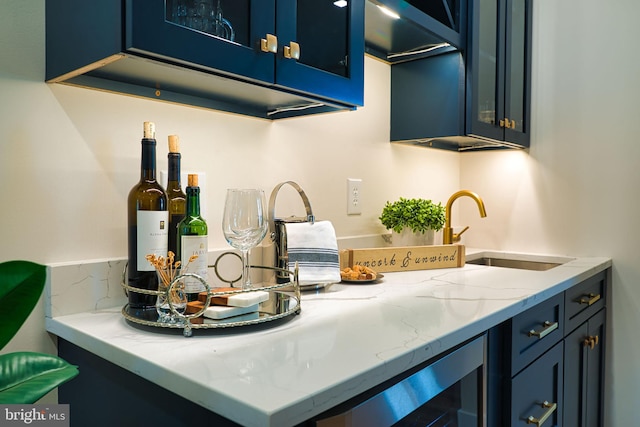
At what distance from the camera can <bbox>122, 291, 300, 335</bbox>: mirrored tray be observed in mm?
847

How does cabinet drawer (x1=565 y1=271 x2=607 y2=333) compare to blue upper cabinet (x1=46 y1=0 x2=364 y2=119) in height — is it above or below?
below

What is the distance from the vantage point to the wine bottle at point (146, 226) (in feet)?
3.18

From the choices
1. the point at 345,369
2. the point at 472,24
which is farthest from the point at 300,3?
the point at 472,24

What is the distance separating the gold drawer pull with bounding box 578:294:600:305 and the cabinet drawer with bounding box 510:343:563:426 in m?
0.27

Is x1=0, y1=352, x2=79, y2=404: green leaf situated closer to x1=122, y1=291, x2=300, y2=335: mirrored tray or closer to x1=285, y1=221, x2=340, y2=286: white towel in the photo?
x1=122, y1=291, x2=300, y2=335: mirrored tray

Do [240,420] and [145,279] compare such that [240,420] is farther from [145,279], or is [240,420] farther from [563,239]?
[563,239]

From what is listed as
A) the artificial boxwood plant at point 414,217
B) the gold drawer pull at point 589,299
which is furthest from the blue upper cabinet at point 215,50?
the gold drawer pull at point 589,299

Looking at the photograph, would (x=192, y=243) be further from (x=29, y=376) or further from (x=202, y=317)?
(x=29, y=376)

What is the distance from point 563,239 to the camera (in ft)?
6.80

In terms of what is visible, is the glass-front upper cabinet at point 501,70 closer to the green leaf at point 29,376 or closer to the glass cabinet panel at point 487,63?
the glass cabinet panel at point 487,63

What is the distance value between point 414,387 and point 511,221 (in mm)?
1594

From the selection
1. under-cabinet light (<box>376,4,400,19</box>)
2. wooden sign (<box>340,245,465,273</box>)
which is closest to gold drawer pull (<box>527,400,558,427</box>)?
wooden sign (<box>340,245,465,273</box>)

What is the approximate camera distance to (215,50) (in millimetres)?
895

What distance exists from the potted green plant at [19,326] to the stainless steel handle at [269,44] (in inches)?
24.2
